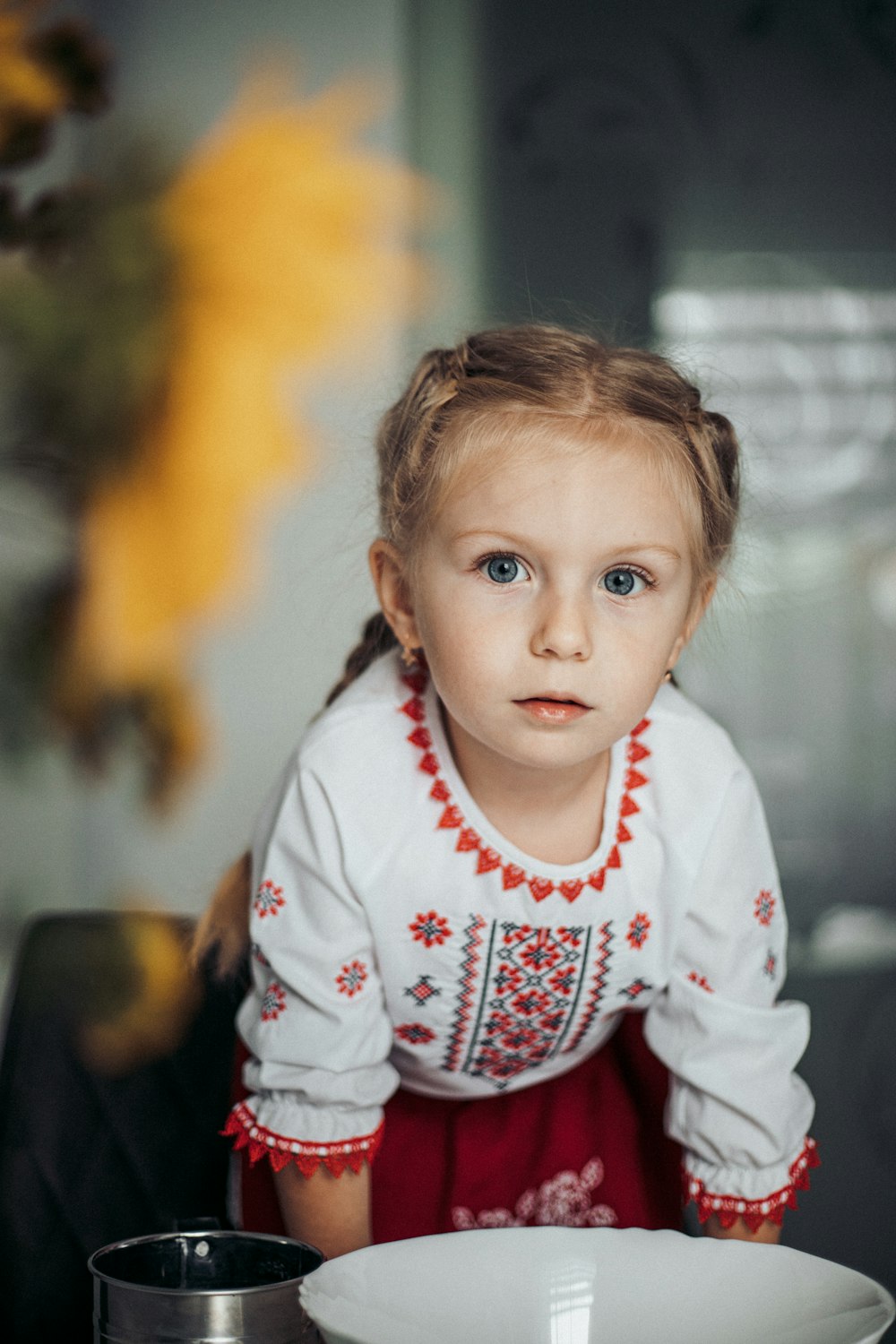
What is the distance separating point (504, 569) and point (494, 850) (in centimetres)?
20

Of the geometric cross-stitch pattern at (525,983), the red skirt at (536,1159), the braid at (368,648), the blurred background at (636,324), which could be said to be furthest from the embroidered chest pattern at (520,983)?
the blurred background at (636,324)

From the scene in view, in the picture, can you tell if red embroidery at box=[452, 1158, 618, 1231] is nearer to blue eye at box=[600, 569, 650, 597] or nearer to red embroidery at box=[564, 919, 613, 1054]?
red embroidery at box=[564, 919, 613, 1054]

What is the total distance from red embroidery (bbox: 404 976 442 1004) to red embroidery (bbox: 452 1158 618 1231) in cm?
17

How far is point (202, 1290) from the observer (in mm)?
515

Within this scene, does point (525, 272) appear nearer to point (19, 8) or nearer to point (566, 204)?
point (566, 204)

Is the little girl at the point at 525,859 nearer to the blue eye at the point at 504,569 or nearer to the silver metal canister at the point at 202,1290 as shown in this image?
the blue eye at the point at 504,569

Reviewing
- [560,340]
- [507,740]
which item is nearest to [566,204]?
[560,340]

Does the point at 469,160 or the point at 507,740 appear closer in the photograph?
the point at 507,740

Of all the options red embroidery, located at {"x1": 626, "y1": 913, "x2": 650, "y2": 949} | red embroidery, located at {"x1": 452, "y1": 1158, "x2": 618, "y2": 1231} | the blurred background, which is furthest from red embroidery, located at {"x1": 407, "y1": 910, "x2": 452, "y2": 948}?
the blurred background

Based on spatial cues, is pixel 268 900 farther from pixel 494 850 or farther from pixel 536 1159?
pixel 536 1159

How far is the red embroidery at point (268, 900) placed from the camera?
2.62ft

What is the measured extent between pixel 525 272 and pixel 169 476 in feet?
2.12

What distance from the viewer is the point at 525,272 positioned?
2020 mm

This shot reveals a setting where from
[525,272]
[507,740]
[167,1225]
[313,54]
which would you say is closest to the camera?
[507,740]
